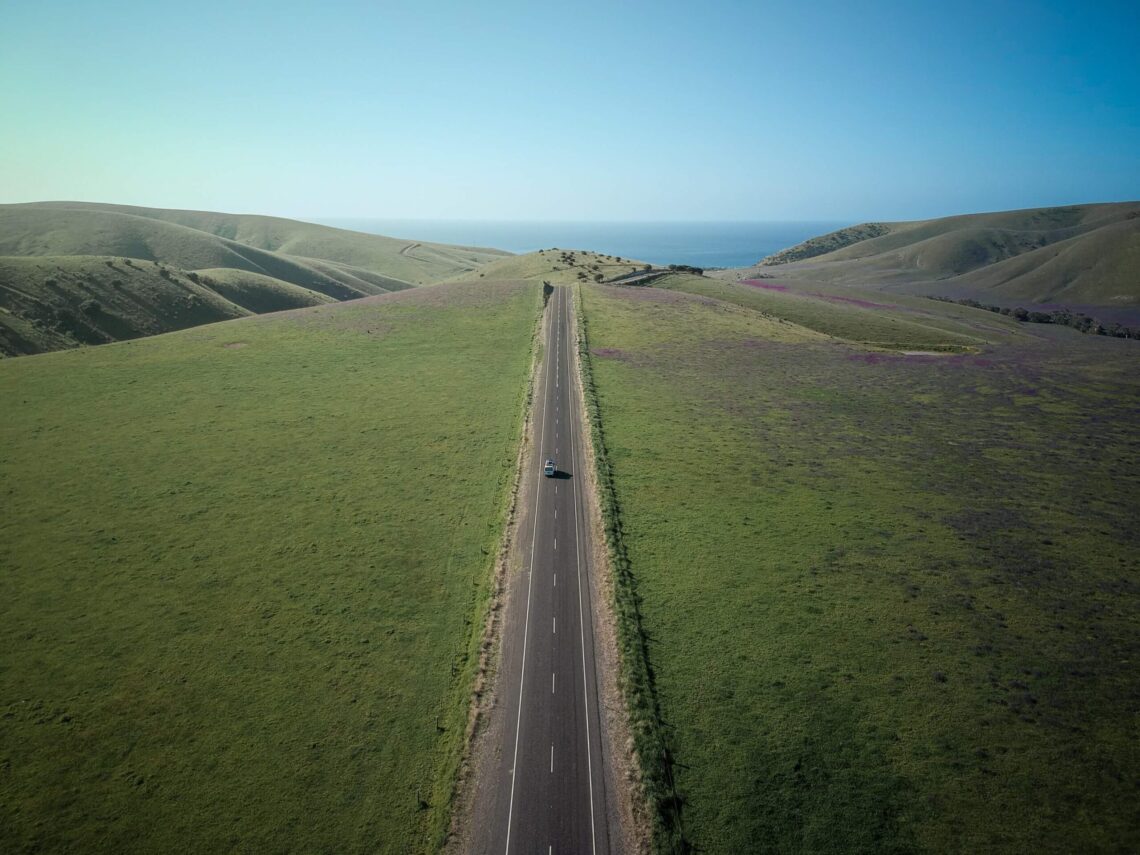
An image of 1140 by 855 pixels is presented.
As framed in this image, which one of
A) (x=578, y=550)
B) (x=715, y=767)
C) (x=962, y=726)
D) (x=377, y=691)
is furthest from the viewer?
(x=578, y=550)

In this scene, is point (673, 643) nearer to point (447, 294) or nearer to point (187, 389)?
point (187, 389)

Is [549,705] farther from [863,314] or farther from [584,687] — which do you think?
[863,314]

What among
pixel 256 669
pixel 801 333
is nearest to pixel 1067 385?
pixel 801 333

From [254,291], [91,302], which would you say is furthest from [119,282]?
[254,291]

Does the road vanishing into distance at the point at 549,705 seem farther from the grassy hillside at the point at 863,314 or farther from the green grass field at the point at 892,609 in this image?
the grassy hillside at the point at 863,314

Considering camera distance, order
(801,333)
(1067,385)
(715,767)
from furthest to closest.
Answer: (801,333), (1067,385), (715,767)

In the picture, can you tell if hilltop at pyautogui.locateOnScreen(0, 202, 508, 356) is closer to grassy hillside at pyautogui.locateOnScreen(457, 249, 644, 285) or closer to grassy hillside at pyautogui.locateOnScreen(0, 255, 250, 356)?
grassy hillside at pyautogui.locateOnScreen(0, 255, 250, 356)

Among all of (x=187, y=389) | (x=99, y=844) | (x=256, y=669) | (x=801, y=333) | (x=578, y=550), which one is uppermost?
(x=801, y=333)
